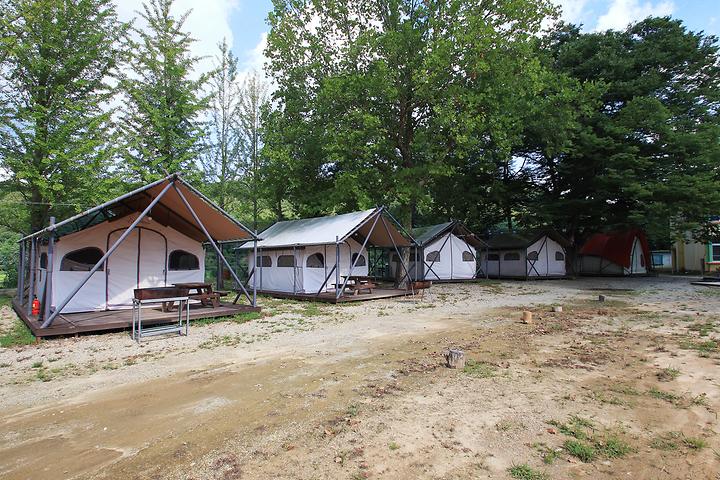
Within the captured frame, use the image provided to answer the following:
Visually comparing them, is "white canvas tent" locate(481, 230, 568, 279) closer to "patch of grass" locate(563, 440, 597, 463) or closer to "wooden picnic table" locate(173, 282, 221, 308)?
"wooden picnic table" locate(173, 282, 221, 308)

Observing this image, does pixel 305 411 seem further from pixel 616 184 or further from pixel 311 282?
pixel 616 184

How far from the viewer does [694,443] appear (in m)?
3.36

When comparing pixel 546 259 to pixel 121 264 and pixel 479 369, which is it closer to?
pixel 479 369

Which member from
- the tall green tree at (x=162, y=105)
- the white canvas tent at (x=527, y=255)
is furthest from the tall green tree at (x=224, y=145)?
the white canvas tent at (x=527, y=255)

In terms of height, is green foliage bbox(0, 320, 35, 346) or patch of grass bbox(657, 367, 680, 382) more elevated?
patch of grass bbox(657, 367, 680, 382)

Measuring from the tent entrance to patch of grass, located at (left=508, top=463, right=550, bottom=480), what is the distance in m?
11.6

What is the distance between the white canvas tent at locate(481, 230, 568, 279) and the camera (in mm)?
25688

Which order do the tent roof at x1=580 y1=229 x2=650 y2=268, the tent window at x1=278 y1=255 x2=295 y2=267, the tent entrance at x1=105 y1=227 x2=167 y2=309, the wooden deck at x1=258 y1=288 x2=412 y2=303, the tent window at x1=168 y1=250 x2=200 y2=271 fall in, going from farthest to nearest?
the tent roof at x1=580 y1=229 x2=650 y2=268
the tent window at x1=278 y1=255 x2=295 y2=267
the wooden deck at x1=258 y1=288 x2=412 y2=303
the tent window at x1=168 y1=250 x2=200 y2=271
the tent entrance at x1=105 y1=227 x2=167 y2=309

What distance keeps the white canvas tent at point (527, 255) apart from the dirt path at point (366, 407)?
59.1 ft

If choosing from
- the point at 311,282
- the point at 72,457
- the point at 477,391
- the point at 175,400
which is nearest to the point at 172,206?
the point at 311,282

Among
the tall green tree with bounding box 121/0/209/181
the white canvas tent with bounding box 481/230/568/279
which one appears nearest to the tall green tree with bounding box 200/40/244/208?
the tall green tree with bounding box 121/0/209/181

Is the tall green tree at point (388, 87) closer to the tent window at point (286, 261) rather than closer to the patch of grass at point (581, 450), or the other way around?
the tent window at point (286, 261)

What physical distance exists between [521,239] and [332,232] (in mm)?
16015

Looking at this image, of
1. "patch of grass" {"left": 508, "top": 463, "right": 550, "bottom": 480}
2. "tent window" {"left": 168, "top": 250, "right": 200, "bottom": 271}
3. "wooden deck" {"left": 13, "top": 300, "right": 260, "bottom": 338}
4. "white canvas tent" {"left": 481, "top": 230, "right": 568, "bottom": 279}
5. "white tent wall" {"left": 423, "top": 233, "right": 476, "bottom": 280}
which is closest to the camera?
"patch of grass" {"left": 508, "top": 463, "right": 550, "bottom": 480}
